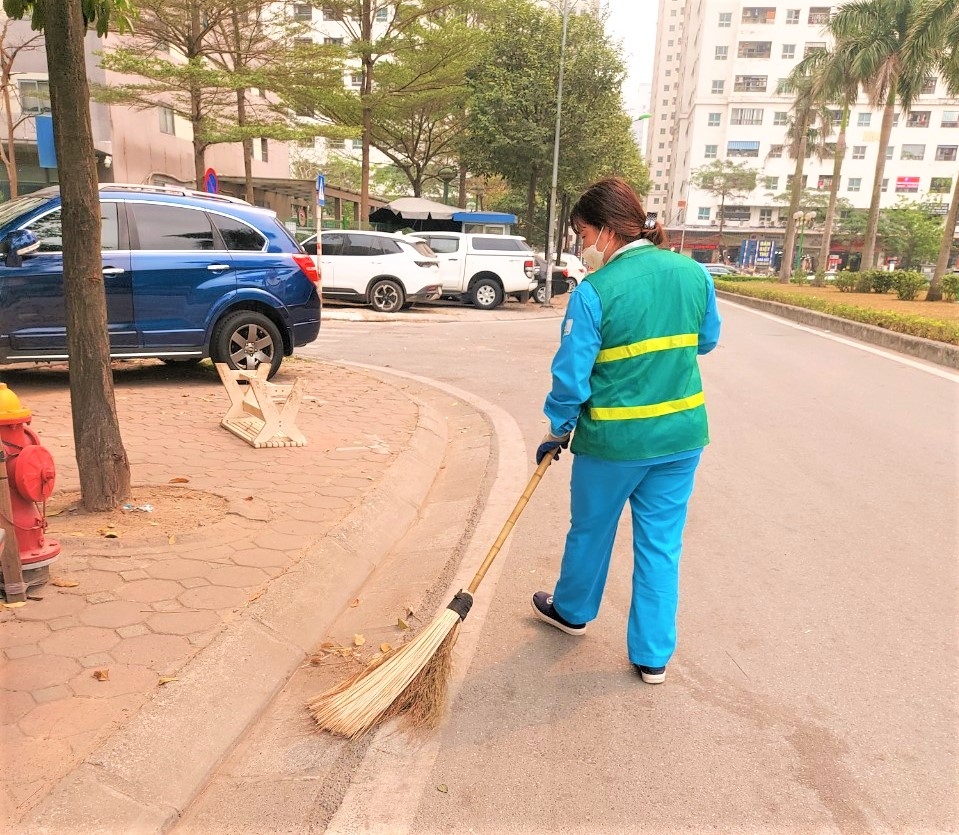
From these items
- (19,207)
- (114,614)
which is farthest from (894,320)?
(114,614)

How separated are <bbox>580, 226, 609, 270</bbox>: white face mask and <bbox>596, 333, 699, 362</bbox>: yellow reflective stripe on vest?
36cm

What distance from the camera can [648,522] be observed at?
9.05 feet

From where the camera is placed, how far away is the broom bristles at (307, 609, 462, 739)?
250cm

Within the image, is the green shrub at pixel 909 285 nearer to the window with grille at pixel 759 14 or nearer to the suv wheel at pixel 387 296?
the suv wheel at pixel 387 296

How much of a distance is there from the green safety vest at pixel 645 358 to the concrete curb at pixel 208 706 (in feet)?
4.83

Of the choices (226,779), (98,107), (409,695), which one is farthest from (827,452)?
(98,107)

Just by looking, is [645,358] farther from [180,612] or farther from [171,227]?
[171,227]

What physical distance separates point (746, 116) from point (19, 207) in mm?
74186

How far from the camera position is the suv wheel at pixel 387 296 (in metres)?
15.7

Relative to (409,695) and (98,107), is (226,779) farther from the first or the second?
(98,107)

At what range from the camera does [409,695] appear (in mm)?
2555

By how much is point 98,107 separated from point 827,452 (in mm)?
23991

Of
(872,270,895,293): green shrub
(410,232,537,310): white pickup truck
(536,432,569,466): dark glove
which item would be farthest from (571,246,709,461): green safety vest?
(872,270,895,293): green shrub

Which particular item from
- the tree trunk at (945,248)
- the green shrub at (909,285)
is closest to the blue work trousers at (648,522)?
the tree trunk at (945,248)
